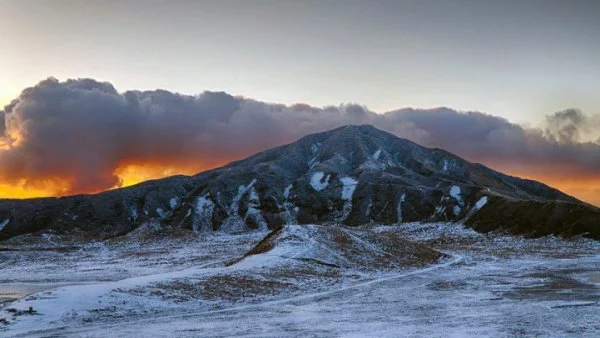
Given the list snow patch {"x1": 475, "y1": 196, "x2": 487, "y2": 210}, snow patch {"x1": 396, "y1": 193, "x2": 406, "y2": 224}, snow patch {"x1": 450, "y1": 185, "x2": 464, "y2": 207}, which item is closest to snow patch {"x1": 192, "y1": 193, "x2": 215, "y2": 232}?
snow patch {"x1": 396, "y1": 193, "x2": 406, "y2": 224}

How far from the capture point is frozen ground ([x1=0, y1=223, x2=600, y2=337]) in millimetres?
27406

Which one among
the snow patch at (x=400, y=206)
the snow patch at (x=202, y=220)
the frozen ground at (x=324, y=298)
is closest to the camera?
the frozen ground at (x=324, y=298)

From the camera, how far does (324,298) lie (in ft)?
130

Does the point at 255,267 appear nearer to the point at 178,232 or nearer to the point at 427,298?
the point at 427,298

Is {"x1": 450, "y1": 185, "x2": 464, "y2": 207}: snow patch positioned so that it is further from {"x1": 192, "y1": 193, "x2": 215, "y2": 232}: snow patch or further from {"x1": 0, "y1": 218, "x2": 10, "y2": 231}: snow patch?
{"x1": 0, "y1": 218, "x2": 10, "y2": 231}: snow patch

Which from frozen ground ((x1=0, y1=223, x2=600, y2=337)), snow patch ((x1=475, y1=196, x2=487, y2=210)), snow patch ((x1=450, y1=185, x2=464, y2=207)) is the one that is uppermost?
snow patch ((x1=450, y1=185, x2=464, y2=207))

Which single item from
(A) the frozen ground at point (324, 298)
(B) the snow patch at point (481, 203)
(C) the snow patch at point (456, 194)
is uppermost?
(C) the snow patch at point (456, 194)

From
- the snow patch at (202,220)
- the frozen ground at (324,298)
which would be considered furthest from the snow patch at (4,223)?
the frozen ground at (324,298)

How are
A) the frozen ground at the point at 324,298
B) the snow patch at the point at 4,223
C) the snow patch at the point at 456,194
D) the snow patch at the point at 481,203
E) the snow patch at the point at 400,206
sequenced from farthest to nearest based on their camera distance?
1. the snow patch at the point at 4,223
2. the snow patch at the point at 400,206
3. the snow patch at the point at 456,194
4. the snow patch at the point at 481,203
5. the frozen ground at the point at 324,298

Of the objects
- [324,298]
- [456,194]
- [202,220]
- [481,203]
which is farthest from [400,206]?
[324,298]

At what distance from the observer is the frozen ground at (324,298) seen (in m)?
27.4

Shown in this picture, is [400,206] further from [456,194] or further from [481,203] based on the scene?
[481,203]

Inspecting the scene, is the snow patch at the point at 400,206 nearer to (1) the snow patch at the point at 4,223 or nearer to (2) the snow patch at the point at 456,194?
(2) the snow patch at the point at 456,194

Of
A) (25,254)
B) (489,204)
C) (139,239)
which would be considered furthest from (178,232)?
(489,204)
